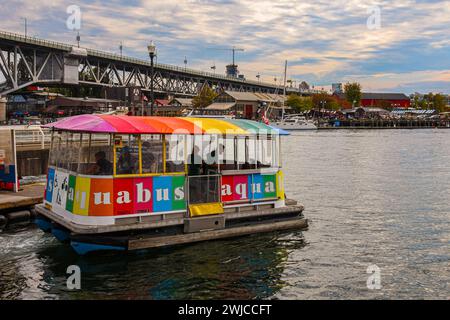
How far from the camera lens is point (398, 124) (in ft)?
489

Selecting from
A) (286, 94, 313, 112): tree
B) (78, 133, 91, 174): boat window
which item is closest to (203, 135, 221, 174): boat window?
(78, 133, 91, 174): boat window

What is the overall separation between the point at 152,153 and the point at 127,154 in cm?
83

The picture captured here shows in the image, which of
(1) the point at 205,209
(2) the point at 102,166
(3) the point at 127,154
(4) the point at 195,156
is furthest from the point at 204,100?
(2) the point at 102,166

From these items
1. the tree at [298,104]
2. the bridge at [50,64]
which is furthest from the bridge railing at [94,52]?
the tree at [298,104]

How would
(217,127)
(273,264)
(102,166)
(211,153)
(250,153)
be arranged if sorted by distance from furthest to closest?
(250,153) < (211,153) < (217,127) < (273,264) < (102,166)

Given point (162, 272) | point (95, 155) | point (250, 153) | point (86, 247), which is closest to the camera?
point (162, 272)

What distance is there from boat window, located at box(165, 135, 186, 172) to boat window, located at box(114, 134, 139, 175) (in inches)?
43.0

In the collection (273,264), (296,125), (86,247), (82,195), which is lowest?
(273,264)

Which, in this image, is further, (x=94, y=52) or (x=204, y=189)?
(x=94, y=52)

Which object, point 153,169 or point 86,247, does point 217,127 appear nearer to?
point 153,169

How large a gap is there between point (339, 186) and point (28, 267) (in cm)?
2194

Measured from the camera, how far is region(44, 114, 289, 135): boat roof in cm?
1430

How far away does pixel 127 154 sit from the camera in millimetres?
14719
